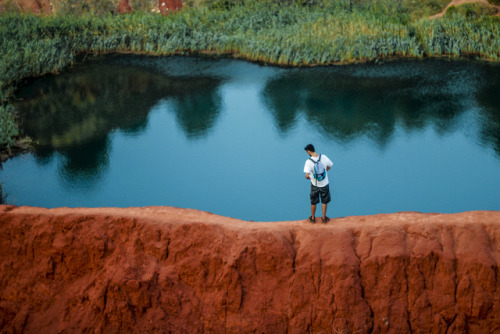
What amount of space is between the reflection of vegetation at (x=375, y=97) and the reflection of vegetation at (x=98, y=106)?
2.14 m

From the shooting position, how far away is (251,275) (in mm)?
7219

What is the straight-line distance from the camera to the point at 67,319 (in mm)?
7219

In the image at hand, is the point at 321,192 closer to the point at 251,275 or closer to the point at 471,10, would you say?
the point at 251,275

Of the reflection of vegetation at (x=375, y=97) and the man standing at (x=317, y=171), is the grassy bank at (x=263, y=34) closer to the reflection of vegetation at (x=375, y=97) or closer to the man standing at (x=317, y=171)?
the reflection of vegetation at (x=375, y=97)

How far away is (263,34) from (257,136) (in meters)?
7.79

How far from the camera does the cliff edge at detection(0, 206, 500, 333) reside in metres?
6.96

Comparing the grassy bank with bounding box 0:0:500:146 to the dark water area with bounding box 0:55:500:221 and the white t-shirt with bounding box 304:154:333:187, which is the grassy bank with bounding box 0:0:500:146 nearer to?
the dark water area with bounding box 0:55:500:221

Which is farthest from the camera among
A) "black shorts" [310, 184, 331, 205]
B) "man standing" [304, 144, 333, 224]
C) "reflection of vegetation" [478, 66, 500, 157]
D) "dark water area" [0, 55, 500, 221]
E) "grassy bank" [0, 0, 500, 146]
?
"grassy bank" [0, 0, 500, 146]

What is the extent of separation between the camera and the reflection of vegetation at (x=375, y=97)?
14117mm

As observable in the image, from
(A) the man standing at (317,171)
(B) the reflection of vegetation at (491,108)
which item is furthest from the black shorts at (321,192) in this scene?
(B) the reflection of vegetation at (491,108)

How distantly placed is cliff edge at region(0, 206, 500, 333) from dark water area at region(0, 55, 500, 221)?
3.19 meters

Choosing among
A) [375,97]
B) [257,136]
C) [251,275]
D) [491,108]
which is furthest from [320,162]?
[491,108]

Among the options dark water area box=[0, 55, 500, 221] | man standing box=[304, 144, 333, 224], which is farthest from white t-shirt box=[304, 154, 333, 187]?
dark water area box=[0, 55, 500, 221]

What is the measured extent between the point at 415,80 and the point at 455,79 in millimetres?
1180
